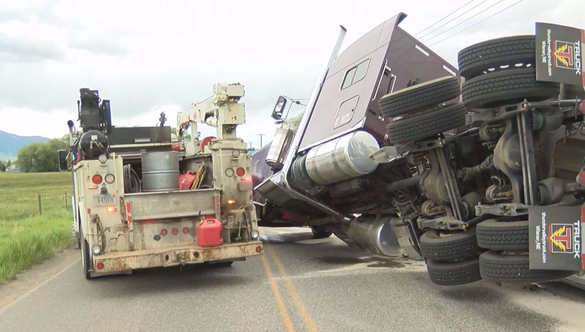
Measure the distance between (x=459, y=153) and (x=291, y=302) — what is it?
2.60 m

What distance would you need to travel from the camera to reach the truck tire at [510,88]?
4.61 m

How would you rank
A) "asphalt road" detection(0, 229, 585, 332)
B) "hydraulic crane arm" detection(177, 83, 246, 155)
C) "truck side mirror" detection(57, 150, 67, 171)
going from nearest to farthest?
"asphalt road" detection(0, 229, 585, 332)
"hydraulic crane arm" detection(177, 83, 246, 155)
"truck side mirror" detection(57, 150, 67, 171)

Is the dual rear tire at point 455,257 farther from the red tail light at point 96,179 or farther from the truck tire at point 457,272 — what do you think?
the red tail light at point 96,179

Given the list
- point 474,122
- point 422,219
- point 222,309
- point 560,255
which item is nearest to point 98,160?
point 222,309

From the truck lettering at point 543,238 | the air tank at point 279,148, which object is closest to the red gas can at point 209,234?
the air tank at point 279,148

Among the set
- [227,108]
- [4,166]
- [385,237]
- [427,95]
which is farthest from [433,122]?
[4,166]

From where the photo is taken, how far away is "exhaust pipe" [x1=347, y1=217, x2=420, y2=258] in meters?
7.89

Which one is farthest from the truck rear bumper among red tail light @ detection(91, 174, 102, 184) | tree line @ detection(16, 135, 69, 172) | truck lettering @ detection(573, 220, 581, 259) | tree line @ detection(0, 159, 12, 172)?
tree line @ detection(0, 159, 12, 172)

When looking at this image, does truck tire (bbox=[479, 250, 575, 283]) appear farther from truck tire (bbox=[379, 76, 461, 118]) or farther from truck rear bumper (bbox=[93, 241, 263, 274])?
truck rear bumper (bbox=[93, 241, 263, 274])

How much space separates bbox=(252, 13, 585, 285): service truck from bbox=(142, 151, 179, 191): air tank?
178 cm

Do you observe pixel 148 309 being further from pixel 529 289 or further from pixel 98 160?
pixel 529 289

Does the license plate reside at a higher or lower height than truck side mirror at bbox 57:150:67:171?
lower

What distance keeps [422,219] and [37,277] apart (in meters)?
6.57

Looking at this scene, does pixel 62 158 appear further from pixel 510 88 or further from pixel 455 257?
pixel 510 88
